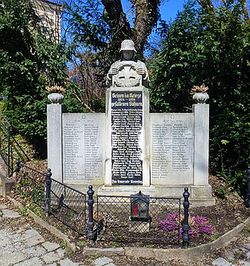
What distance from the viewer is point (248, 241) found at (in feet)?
16.1

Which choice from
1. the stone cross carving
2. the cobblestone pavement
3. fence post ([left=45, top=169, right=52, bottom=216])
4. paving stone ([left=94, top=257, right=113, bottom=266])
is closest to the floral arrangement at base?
the cobblestone pavement

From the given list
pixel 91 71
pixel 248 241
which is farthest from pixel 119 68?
pixel 91 71

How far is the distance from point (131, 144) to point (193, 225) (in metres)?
2.00

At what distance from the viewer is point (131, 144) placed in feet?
20.2

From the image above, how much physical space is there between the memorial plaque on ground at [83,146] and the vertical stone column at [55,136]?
112 millimetres

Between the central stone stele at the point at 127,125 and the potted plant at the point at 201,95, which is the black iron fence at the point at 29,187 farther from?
the potted plant at the point at 201,95

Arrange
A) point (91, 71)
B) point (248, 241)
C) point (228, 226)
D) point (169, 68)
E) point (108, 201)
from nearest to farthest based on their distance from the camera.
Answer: point (248, 241)
point (228, 226)
point (108, 201)
point (169, 68)
point (91, 71)

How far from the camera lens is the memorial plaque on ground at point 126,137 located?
20.0 ft

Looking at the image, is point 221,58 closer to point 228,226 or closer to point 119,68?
point 119,68

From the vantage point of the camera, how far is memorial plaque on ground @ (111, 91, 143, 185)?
610 cm

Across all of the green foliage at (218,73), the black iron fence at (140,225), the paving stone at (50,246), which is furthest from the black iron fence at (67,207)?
the green foliage at (218,73)

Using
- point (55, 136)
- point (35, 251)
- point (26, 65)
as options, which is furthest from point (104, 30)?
point (35, 251)

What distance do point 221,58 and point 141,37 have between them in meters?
4.69

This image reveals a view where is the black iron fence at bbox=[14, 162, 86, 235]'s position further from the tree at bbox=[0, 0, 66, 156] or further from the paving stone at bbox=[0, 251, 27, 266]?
the tree at bbox=[0, 0, 66, 156]
